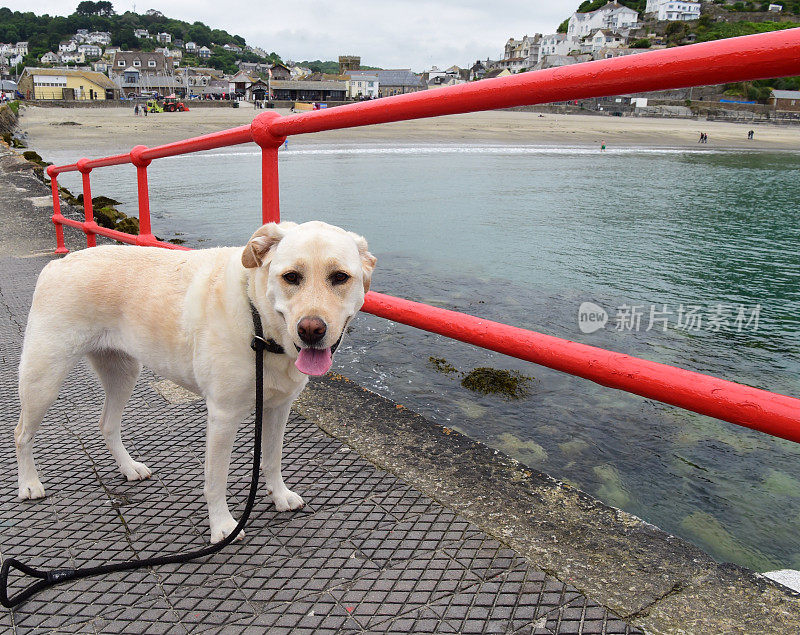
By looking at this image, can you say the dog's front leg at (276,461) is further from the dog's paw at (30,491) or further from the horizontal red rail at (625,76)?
the horizontal red rail at (625,76)

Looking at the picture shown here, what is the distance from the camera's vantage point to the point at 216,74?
167625mm

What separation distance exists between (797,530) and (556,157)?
38.4 metres

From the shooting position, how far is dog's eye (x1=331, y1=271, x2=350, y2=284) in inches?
81.3

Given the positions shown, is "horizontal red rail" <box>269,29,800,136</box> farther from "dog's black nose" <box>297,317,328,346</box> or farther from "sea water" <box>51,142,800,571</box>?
"sea water" <box>51,142,800,571</box>

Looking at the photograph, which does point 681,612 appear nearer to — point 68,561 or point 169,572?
point 169,572

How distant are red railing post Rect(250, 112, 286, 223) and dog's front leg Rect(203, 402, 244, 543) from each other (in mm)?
1331

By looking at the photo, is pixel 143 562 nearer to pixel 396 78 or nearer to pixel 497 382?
pixel 497 382

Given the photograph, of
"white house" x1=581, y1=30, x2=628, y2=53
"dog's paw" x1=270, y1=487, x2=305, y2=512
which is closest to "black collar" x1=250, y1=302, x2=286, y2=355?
"dog's paw" x1=270, y1=487, x2=305, y2=512

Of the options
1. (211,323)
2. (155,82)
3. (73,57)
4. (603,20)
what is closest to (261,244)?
Result: (211,323)

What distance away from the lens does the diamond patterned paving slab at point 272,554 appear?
197 cm

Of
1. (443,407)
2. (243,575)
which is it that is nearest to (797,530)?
(443,407)

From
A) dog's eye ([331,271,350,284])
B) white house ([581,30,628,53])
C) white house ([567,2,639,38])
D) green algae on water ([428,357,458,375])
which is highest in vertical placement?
white house ([567,2,639,38])

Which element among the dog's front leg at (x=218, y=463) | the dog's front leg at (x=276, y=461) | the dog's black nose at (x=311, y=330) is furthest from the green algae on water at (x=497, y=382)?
the dog's black nose at (x=311, y=330)

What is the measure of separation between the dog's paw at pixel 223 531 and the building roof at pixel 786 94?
118 meters
